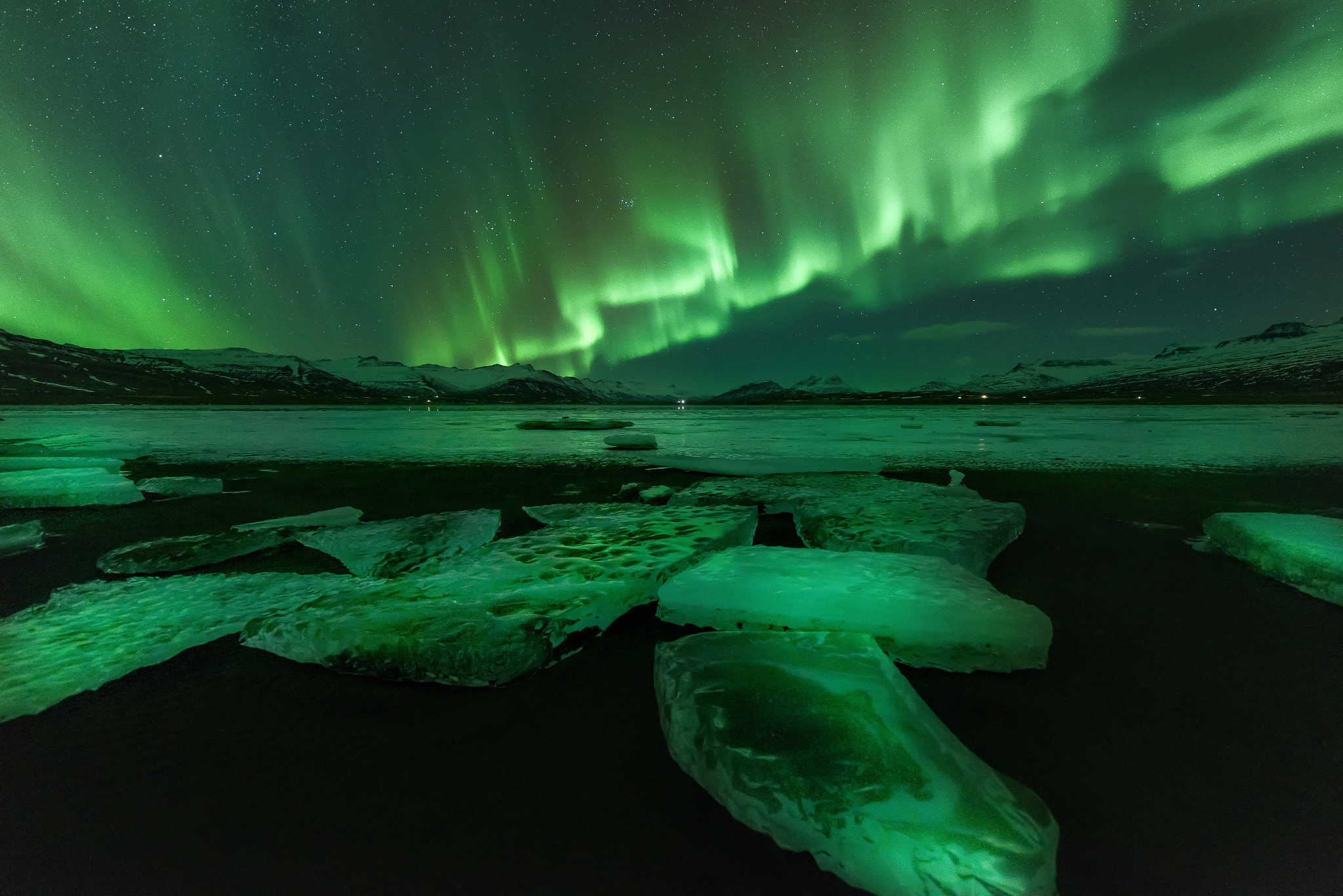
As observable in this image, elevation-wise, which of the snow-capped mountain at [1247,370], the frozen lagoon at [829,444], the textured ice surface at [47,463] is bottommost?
the snow-capped mountain at [1247,370]

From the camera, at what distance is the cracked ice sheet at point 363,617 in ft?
8.75

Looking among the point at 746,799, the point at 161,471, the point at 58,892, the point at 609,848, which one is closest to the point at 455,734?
the point at 609,848

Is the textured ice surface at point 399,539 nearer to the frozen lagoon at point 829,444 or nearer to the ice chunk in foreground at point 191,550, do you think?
the ice chunk in foreground at point 191,550

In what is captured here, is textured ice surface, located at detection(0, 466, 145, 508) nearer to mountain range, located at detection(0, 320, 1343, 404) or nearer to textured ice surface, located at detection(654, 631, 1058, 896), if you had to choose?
textured ice surface, located at detection(654, 631, 1058, 896)

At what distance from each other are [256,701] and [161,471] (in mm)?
11534

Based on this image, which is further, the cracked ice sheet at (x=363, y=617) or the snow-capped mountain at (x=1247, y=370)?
the snow-capped mountain at (x=1247, y=370)

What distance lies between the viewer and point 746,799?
5.95 feet

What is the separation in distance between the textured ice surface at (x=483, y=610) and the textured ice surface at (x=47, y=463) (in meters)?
10.7

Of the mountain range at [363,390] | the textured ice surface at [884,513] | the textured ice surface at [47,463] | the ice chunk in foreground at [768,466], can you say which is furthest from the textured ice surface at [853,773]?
the mountain range at [363,390]

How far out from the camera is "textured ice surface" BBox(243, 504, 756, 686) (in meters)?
2.68

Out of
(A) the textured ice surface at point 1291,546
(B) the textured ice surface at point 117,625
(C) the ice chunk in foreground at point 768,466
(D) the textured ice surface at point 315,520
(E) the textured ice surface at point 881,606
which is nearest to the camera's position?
(B) the textured ice surface at point 117,625

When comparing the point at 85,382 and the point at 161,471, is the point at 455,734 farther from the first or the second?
the point at 85,382

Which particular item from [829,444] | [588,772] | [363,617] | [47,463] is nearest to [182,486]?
[47,463]

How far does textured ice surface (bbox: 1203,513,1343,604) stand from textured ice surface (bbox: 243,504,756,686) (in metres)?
4.16
